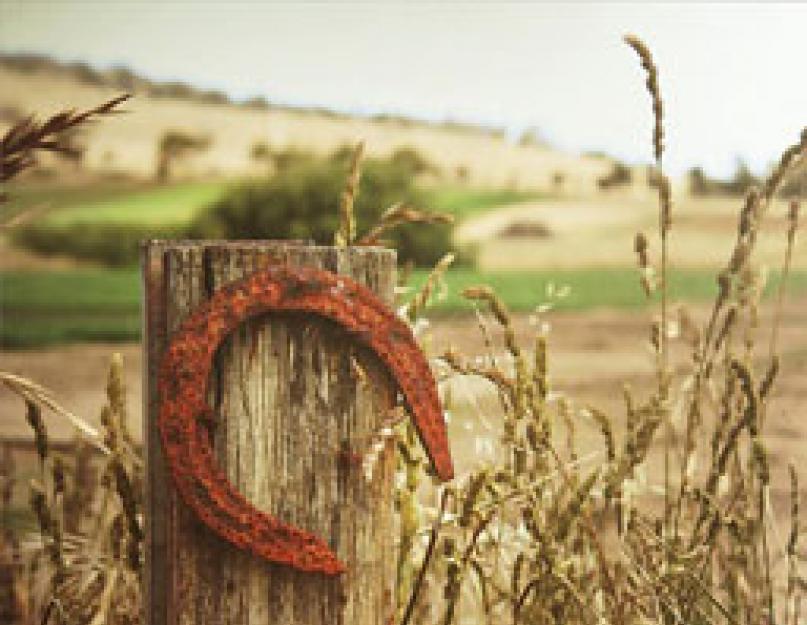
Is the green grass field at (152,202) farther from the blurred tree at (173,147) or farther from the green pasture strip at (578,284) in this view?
the green pasture strip at (578,284)

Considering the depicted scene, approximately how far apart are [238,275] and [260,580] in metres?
0.39

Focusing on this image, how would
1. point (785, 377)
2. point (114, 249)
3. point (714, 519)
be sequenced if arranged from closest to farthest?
1. point (714, 519)
2. point (785, 377)
3. point (114, 249)

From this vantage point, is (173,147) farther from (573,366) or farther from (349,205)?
(349,205)

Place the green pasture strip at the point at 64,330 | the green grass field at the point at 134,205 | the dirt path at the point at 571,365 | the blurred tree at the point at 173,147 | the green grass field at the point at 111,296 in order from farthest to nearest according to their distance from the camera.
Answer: the green grass field at the point at 134,205
the blurred tree at the point at 173,147
the green grass field at the point at 111,296
the green pasture strip at the point at 64,330
the dirt path at the point at 571,365

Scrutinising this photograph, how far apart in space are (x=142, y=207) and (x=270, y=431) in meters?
10.5

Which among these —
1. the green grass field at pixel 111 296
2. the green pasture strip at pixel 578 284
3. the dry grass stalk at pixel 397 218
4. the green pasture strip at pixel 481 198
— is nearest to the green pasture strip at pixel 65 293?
the green grass field at pixel 111 296

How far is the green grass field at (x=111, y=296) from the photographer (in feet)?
32.4

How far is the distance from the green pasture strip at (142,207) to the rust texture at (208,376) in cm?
996

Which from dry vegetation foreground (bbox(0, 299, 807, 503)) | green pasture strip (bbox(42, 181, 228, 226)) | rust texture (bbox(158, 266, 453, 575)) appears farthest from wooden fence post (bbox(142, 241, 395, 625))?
green pasture strip (bbox(42, 181, 228, 226))

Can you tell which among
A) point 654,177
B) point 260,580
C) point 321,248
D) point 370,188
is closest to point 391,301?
point 321,248

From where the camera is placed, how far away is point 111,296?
11445 millimetres

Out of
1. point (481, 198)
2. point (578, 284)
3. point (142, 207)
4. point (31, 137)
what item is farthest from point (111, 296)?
point (31, 137)

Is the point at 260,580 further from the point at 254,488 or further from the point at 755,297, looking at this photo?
the point at 755,297

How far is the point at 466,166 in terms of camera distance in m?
12.5
